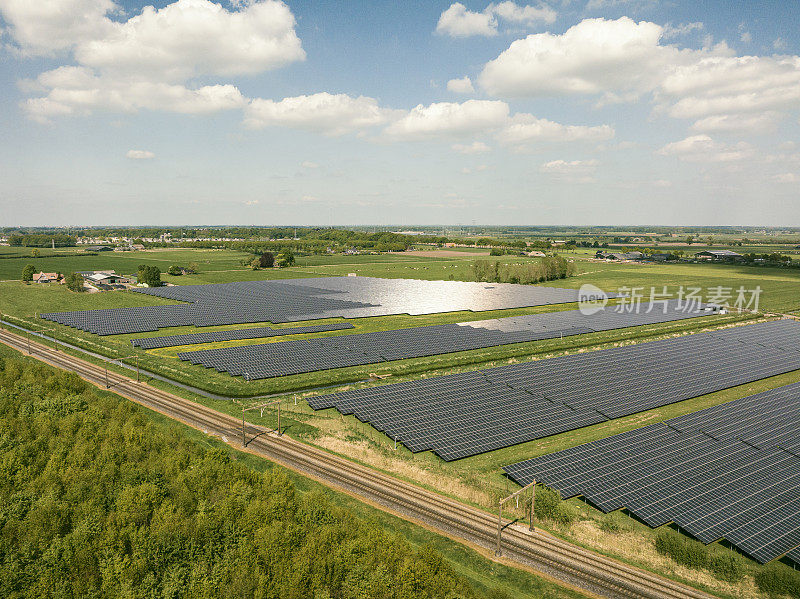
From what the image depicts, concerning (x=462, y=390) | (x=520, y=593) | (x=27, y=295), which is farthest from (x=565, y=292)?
(x=27, y=295)

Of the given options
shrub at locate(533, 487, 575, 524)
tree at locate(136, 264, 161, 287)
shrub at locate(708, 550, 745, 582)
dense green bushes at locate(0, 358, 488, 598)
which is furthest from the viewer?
tree at locate(136, 264, 161, 287)

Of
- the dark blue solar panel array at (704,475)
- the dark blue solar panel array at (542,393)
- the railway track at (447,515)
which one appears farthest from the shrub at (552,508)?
the dark blue solar panel array at (542,393)

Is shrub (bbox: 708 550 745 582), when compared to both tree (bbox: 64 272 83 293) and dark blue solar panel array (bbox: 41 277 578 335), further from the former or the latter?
tree (bbox: 64 272 83 293)

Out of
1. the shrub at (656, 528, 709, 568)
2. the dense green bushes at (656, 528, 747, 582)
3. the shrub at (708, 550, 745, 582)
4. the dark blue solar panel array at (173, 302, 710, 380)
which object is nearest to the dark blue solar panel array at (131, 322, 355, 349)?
the dark blue solar panel array at (173, 302, 710, 380)

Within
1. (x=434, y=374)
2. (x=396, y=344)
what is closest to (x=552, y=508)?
(x=434, y=374)

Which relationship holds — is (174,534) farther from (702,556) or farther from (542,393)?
(542,393)

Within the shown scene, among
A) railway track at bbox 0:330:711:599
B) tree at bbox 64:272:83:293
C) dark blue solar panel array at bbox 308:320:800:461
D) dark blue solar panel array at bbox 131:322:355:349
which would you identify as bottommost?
railway track at bbox 0:330:711:599
